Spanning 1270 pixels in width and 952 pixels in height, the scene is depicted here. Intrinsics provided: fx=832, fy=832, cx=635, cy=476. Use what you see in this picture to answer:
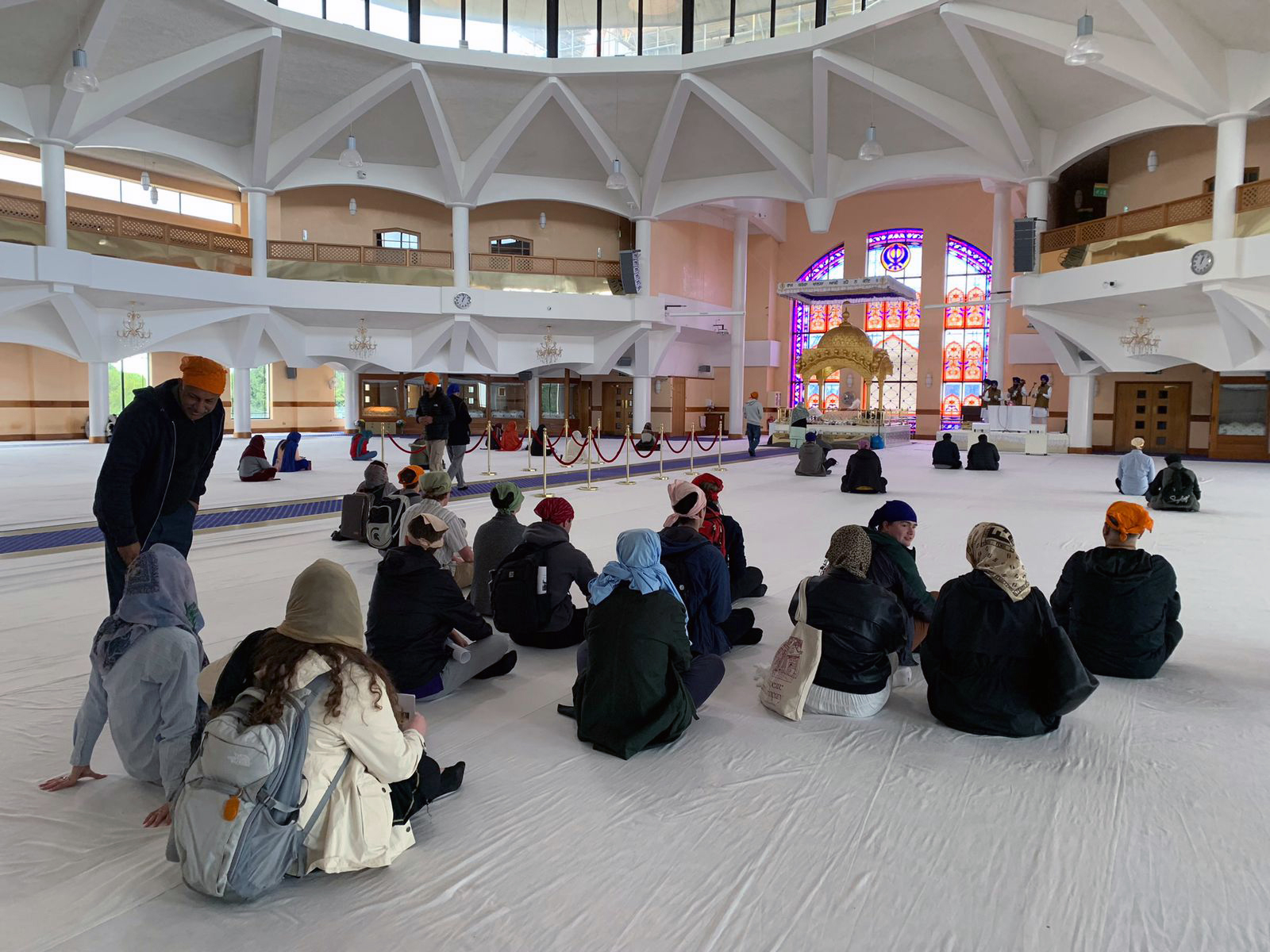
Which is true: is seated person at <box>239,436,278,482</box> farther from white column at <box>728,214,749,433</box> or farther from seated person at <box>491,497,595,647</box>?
white column at <box>728,214,749,433</box>

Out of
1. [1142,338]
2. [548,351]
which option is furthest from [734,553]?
[548,351]

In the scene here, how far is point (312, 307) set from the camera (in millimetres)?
19953

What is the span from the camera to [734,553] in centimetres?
496

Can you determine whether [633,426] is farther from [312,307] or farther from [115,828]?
[115,828]

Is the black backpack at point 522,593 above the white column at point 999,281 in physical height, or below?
below

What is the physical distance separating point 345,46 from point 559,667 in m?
17.8

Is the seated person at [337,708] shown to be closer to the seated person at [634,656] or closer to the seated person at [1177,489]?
the seated person at [634,656]

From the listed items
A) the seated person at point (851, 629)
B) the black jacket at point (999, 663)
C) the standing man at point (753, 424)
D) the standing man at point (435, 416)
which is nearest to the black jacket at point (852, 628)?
the seated person at point (851, 629)

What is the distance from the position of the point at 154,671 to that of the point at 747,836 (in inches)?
69.4

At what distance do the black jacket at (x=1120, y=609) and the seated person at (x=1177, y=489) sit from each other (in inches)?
241

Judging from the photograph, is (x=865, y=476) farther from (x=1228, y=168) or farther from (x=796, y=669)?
(x=1228, y=168)

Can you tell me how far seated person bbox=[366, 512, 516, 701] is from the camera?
3293 mm

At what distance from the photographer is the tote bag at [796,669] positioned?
126 inches

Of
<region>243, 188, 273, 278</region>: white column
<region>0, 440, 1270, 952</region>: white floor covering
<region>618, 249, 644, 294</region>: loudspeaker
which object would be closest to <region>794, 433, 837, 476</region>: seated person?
<region>0, 440, 1270, 952</region>: white floor covering
